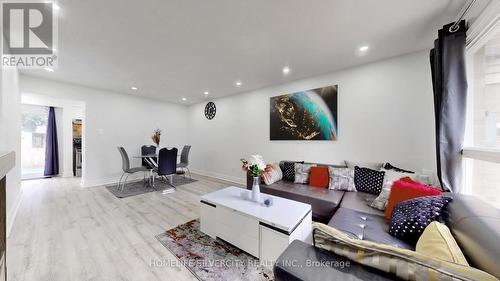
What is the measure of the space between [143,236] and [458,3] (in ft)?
13.6

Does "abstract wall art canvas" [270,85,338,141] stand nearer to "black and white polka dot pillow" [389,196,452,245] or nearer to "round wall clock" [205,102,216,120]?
"black and white polka dot pillow" [389,196,452,245]

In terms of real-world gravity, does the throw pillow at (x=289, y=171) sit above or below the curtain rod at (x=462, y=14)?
below

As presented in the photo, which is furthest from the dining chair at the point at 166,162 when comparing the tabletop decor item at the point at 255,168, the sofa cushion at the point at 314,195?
the tabletop decor item at the point at 255,168

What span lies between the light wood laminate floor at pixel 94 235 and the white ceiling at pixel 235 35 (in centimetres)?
246

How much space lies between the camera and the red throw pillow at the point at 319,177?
109 inches

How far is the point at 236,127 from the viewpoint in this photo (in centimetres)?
469

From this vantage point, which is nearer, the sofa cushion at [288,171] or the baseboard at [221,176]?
the sofa cushion at [288,171]

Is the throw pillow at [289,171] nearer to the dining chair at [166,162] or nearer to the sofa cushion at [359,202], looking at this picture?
the sofa cushion at [359,202]

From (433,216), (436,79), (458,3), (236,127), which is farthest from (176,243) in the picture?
(458,3)

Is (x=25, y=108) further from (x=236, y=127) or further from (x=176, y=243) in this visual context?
(x=176, y=243)

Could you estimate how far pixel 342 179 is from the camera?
2.63 meters

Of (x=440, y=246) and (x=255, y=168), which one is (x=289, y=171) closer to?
(x=255, y=168)

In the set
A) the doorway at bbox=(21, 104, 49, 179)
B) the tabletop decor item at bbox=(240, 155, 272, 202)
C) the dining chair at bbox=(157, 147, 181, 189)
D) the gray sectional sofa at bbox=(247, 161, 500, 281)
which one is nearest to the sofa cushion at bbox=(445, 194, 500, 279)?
Result: the gray sectional sofa at bbox=(247, 161, 500, 281)

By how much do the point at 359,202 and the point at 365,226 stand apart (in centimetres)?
60
